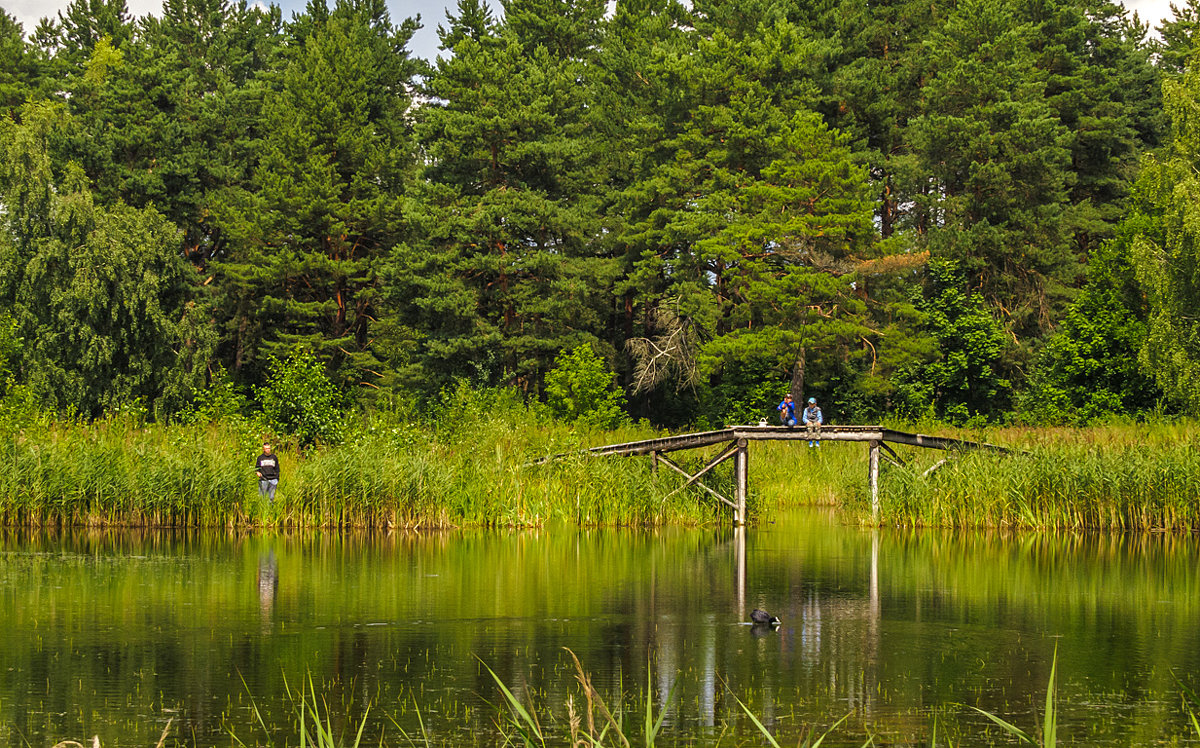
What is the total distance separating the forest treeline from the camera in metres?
48.0

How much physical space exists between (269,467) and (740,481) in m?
9.71

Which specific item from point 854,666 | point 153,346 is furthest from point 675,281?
point 854,666

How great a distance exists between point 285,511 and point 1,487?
4847 mm

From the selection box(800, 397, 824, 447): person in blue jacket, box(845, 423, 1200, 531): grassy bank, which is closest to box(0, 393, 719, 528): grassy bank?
box(800, 397, 824, 447): person in blue jacket

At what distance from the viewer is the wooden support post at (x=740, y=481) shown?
1160 inches

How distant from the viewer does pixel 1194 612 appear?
53.8ft

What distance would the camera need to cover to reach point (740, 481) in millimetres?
29703

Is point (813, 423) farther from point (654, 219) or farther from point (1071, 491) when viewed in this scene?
point (654, 219)

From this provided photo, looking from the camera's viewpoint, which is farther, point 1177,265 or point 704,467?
point 1177,265

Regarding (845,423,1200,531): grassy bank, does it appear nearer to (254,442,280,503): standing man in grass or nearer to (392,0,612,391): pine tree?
(254,442,280,503): standing man in grass

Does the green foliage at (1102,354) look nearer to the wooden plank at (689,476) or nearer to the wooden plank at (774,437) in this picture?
the wooden plank at (774,437)

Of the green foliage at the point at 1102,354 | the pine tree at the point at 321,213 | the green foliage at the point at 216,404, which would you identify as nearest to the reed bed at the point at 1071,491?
the green foliage at the point at 216,404

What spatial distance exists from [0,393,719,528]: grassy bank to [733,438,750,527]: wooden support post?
783mm

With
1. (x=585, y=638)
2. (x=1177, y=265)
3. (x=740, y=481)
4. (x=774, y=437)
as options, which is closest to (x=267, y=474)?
(x=740, y=481)
